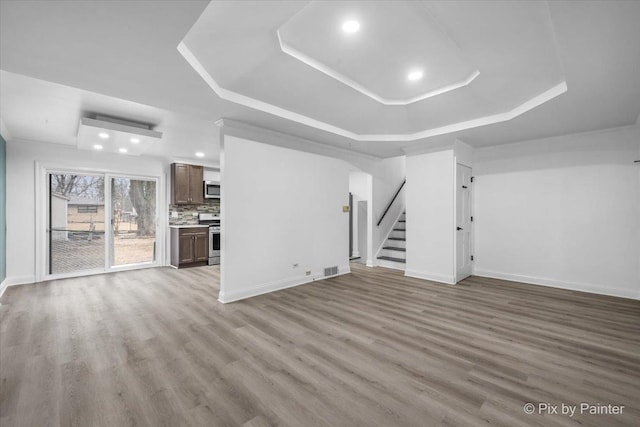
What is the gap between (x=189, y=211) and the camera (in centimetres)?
730

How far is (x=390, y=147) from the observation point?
5590 millimetres

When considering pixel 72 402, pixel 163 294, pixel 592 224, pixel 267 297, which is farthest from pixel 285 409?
pixel 592 224

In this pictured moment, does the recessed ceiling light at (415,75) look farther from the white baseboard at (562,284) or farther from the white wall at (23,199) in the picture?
the white wall at (23,199)

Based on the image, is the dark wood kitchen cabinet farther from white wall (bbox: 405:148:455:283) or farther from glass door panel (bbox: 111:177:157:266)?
white wall (bbox: 405:148:455:283)

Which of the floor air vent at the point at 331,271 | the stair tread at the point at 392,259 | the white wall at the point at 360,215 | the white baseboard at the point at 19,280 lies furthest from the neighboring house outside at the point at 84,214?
the stair tread at the point at 392,259

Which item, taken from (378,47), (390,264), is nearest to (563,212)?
(390,264)

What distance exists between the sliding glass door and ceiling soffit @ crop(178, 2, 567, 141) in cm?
474

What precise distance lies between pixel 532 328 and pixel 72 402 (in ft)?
14.0

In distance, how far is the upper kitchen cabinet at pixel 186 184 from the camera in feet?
22.2

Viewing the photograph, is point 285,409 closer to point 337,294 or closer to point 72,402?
point 72,402

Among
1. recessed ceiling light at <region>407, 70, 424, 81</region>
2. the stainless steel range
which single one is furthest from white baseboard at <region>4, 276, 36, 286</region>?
recessed ceiling light at <region>407, 70, 424, 81</region>

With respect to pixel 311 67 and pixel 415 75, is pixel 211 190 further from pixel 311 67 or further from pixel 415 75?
pixel 415 75

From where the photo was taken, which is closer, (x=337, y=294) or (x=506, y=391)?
(x=506, y=391)

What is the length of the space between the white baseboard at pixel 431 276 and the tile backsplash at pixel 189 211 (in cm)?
539
